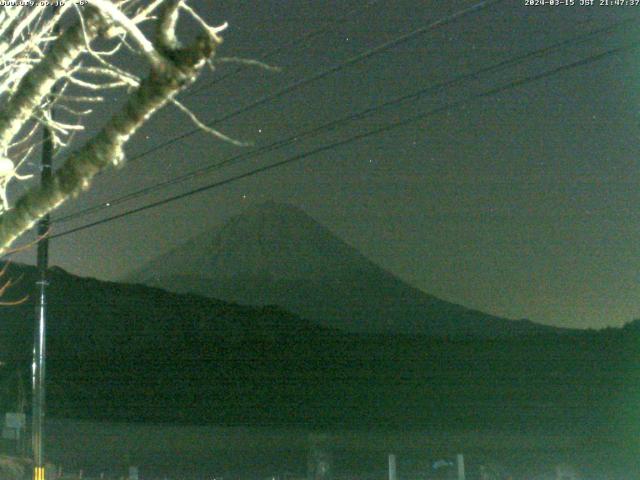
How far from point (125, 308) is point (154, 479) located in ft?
237

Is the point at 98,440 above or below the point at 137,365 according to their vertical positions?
below

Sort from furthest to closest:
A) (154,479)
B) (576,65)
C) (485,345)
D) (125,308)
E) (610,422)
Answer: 1. (125,308)
2. (485,345)
3. (610,422)
4. (154,479)
5. (576,65)

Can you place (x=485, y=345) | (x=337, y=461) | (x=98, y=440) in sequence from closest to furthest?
(x=337, y=461) → (x=98, y=440) → (x=485, y=345)

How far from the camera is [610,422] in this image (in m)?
49.1

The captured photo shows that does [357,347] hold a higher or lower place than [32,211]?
higher

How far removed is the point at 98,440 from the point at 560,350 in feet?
124

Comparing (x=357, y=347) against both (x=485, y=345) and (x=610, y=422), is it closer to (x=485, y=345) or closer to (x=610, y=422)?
(x=485, y=345)

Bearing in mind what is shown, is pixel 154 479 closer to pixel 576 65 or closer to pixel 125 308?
pixel 576 65

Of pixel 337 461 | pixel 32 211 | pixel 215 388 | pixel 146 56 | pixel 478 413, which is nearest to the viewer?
pixel 146 56

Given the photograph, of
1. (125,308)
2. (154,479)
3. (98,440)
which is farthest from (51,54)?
(125,308)

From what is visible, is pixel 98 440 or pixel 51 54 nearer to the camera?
pixel 51 54

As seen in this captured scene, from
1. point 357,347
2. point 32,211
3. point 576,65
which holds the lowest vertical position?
point 32,211

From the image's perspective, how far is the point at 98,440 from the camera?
43906 millimetres

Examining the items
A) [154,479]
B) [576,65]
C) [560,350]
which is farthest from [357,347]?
[576,65]
